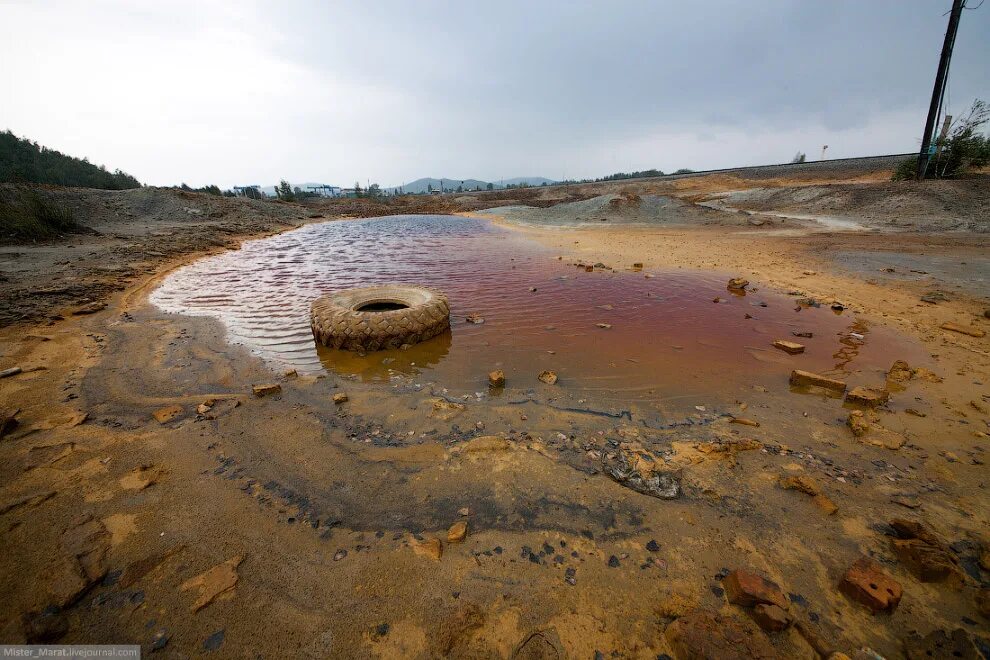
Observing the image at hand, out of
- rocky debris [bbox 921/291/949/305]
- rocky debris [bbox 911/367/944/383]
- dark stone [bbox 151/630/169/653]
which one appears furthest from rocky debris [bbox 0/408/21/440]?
rocky debris [bbox 921/291/949/305]

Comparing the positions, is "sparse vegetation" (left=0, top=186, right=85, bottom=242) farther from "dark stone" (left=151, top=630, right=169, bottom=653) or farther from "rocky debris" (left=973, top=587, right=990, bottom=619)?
"rocky debris" (left=973, top=587, right=990, bottom=619)

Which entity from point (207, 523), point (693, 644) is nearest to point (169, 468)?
point (207, 523)

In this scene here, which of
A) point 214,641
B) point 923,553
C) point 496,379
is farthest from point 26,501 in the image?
point 923,553

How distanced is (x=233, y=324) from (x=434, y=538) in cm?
666

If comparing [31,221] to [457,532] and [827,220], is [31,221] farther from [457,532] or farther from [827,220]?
[827,220]

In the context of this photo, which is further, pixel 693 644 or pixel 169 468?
pixel 169 468

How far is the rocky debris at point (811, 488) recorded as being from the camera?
2.69 metres

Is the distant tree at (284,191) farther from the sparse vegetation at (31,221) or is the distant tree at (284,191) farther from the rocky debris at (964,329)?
the rocky debris at (964,329)

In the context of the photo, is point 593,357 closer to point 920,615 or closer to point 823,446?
point 823,446

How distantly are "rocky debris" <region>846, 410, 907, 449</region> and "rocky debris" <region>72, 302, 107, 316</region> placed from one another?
41.9ft

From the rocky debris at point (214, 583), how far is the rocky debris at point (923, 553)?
4455 millimetres

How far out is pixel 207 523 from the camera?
2570 mm

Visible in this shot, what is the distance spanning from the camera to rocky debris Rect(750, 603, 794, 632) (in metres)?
1.90

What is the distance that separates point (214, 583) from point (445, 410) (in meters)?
2.35
